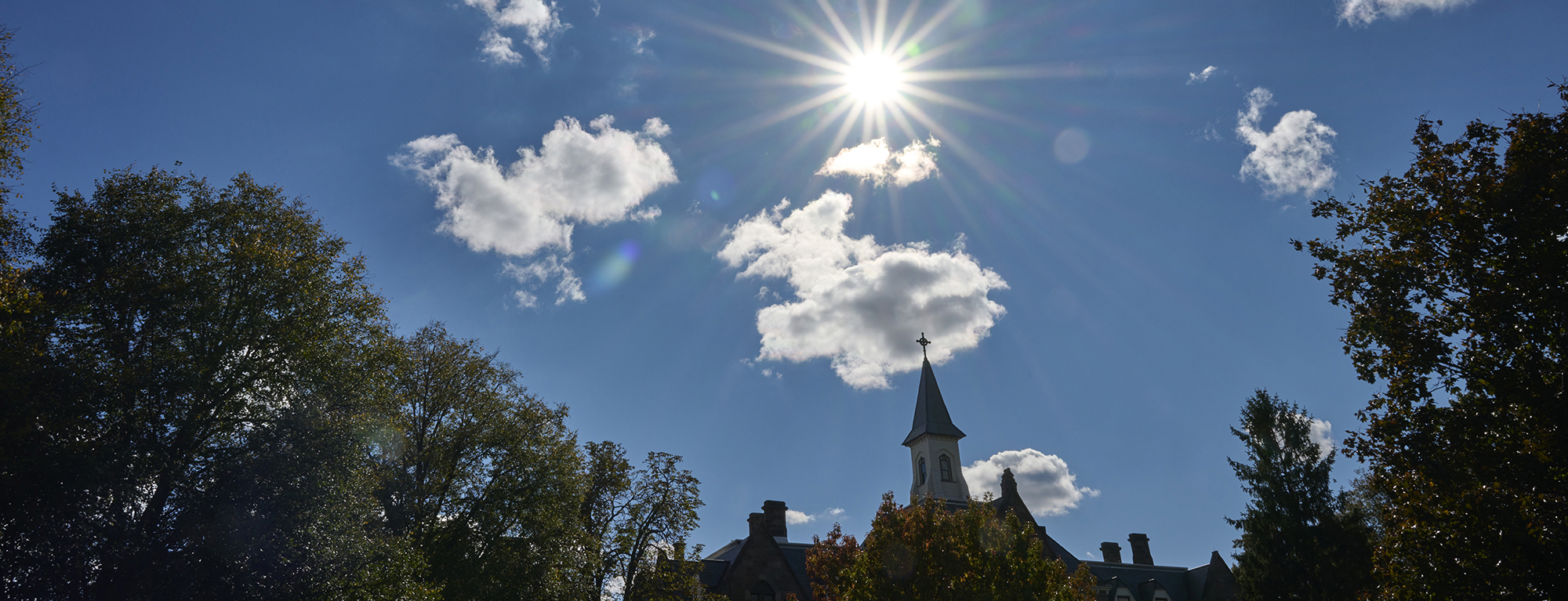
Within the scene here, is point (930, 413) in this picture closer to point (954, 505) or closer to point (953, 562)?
point (954, 505)

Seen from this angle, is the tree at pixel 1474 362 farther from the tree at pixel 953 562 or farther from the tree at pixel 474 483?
the tree at pixel 474 483

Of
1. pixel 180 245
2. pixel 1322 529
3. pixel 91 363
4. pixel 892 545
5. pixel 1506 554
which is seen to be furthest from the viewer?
pixel 1322 529

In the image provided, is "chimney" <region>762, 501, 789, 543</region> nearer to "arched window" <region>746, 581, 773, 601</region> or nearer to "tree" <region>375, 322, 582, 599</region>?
"arched window" <region>746, 581, 773, 601</region>

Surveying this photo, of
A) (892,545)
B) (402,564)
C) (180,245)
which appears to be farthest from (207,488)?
(892,545)

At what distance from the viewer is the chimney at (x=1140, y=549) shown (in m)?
62.4

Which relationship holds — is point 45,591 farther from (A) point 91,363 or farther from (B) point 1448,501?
(B) point 1448,501

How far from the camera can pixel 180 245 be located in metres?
22.9

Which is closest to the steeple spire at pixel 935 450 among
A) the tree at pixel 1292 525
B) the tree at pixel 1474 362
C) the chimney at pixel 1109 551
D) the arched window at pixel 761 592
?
the chimney at pixel 1109 551

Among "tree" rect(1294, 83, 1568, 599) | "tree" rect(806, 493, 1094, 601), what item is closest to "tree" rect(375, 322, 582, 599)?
"tree" rect(806, 493, 1094, 601)

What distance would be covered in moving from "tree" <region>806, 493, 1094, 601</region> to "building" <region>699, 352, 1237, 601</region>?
1258 cm

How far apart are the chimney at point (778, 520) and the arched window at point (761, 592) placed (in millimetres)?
6128

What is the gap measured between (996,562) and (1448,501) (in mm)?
10557

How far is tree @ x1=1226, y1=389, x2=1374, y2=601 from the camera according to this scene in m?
30.5

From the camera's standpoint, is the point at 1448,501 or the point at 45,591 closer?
the point at 1448,501
